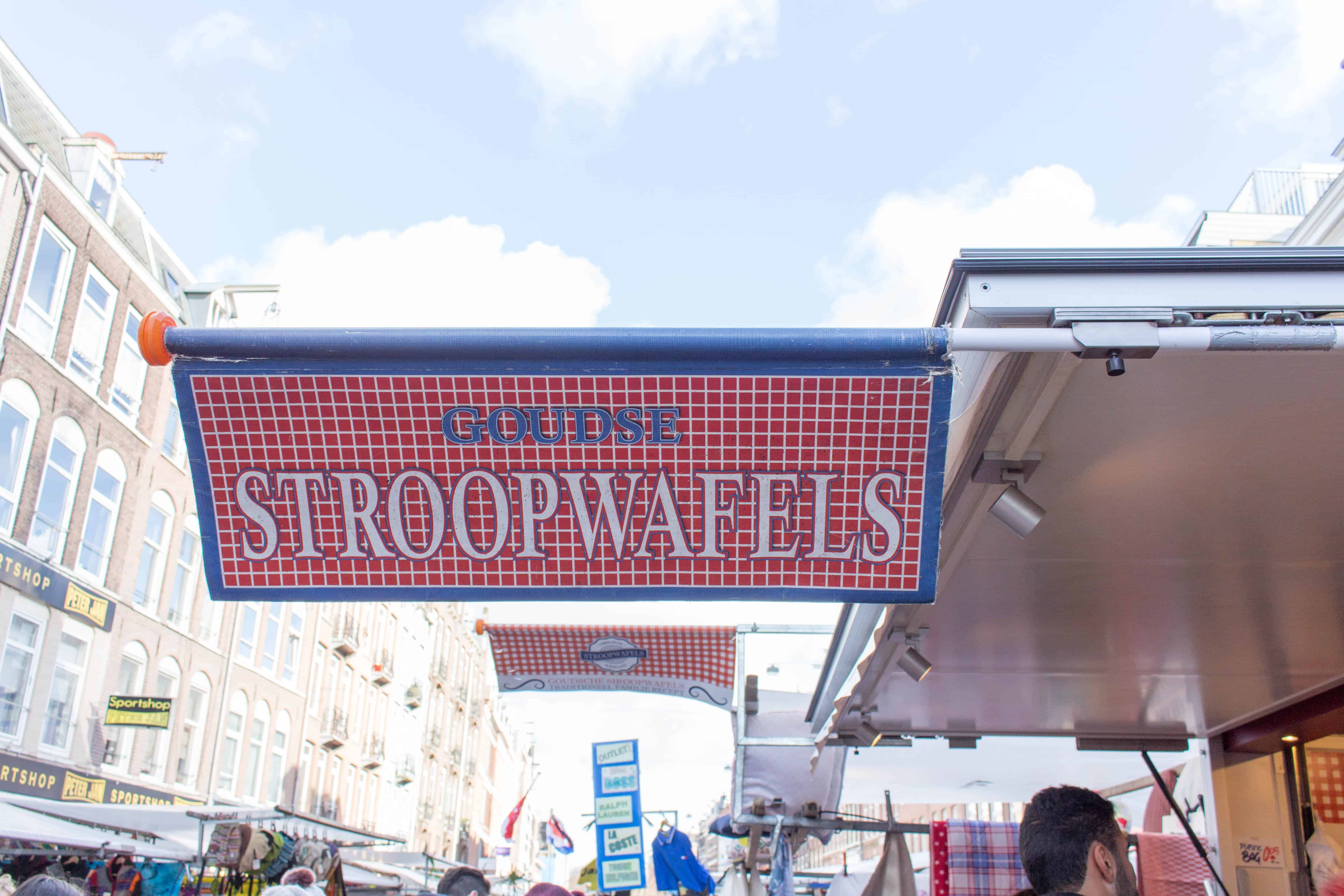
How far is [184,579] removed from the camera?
2306 centimetres

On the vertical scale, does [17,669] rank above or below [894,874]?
above

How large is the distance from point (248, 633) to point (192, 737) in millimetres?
3674

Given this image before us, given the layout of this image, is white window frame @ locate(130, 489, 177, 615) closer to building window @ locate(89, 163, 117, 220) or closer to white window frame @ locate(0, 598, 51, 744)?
white window frame @ locate(0, 598, 51, 744)

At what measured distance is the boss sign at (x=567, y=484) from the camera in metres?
2.70

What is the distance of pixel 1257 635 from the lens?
5.16 meters

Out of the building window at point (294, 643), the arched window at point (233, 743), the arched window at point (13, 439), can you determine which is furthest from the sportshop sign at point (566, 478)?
the building window at point (294, 643)

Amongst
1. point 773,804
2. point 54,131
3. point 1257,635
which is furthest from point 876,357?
point 54,131

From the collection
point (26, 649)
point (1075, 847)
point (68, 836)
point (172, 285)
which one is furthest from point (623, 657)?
point (172, 285)

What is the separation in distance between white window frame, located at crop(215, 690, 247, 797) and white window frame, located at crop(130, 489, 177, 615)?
431cm

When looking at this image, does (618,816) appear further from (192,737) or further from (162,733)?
(192,737)

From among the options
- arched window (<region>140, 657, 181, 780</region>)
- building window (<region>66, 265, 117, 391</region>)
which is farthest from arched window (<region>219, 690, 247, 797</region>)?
building window (<region>66, 265, 117, 391</region>)

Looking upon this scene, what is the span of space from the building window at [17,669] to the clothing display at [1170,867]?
54.6 ft

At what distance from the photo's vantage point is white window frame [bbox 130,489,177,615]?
20688 mm

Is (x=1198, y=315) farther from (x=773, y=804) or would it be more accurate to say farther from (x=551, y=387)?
(x=773, y=804)
